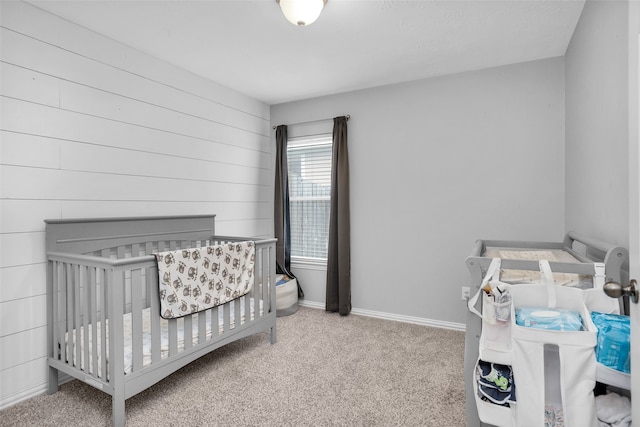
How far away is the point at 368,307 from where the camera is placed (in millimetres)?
3406

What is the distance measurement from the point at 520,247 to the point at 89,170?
9.57 ft

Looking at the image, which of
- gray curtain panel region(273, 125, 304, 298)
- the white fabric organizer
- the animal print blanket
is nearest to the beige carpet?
the animal print blanket

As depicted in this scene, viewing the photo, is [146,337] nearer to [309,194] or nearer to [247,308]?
[247,308]

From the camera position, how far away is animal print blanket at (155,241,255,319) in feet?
6.26

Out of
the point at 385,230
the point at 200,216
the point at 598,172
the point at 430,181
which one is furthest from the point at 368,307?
the point at 598,172

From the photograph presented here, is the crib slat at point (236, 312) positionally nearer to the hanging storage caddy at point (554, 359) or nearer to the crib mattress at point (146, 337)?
the crib mattress at point (146, 337)

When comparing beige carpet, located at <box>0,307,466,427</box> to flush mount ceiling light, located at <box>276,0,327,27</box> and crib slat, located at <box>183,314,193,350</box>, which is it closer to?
crib slat, located at <box>183,314,193,350</box>

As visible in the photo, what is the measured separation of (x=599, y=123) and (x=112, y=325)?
2595 mm

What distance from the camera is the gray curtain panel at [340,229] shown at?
11.1 ft

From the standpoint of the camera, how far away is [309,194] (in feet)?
12.3

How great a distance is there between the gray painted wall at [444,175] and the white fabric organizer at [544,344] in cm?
150

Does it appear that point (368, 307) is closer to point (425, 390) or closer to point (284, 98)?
point (425, 390)

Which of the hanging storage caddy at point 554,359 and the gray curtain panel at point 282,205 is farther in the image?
the gray curtain panel at point 282,205

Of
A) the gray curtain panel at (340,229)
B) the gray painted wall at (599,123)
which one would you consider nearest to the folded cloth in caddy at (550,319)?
the gray painted wall at (599,123)
